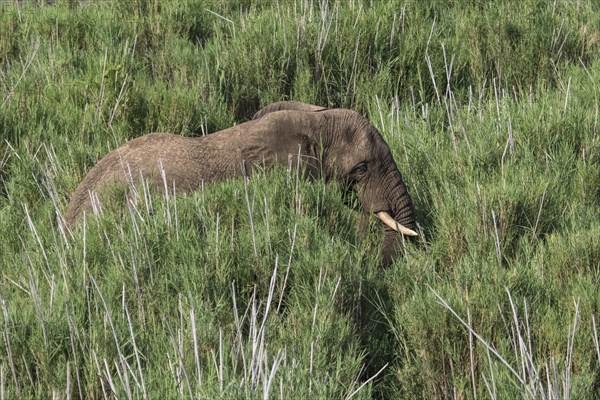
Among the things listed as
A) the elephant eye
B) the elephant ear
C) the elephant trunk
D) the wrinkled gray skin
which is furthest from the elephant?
the elephant trunk

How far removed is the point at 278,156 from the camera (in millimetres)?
6238

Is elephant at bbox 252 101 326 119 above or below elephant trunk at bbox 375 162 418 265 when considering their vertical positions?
above

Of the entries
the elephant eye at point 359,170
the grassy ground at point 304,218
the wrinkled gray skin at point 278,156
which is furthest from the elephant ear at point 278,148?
the grassy ground at point 304,218

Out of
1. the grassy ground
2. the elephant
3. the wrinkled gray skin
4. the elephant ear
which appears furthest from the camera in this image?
the elephant

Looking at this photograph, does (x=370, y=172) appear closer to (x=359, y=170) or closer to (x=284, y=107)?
(x=359, y=170)

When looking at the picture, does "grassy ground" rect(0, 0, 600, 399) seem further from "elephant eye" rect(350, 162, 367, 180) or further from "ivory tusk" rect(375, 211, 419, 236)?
"elephant eye" rect(350, 162, 367, 180)

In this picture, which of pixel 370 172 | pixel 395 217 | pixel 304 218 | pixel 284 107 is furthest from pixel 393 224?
pixel 284 107

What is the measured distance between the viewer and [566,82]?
24.8 feet

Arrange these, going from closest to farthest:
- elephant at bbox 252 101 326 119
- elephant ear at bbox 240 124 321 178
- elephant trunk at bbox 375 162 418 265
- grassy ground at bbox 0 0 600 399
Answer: grassy ground at bbox 0 0 600 399 → elephant trunk at bbox 375 162 418 265 → elephant ear at bbox 240 124 321 178 → elephant at bbox 252 101 326 119

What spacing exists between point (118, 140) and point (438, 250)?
208 cm

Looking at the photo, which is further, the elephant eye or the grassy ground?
the elephant eye

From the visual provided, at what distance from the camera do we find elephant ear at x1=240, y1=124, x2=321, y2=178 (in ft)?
20.4

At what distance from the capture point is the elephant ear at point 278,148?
20.4 feet

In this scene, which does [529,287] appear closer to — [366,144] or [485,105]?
[366,144]
